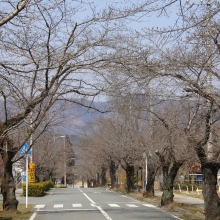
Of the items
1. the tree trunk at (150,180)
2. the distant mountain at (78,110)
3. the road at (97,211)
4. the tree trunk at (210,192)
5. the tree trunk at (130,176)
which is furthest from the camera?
the tree trunk at (130,176)

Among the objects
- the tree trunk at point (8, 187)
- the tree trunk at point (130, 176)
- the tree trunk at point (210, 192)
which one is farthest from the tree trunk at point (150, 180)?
the tree trunk at point (210, 192)

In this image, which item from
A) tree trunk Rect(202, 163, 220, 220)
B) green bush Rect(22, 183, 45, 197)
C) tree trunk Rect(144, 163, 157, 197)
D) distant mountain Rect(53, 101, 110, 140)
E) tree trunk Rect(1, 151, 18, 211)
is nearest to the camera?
tree trunk Rect(202, 163, 220, 220)

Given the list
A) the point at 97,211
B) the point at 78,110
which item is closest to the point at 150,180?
the point at 97,211

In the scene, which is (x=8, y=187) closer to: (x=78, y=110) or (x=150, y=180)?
(x=78, y=110)

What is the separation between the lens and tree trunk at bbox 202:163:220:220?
55.0ft

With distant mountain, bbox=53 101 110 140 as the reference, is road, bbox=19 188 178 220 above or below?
below

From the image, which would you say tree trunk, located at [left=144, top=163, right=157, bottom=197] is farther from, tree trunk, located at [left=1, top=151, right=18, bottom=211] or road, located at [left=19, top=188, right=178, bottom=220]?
tree trunk, located at [left=1, top=151, right=18, bottom=211]

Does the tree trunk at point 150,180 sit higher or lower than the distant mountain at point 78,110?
lower

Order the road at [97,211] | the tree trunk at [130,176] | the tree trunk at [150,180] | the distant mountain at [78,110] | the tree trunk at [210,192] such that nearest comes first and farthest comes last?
the tree trunk at [210,192] < the distant mountain at [78,110] < the road at [97,211] < the tree trunk at [150,180] < the tree trunk at [130,176]

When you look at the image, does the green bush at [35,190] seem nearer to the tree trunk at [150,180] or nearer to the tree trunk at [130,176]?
the tree trunk at [130,176]

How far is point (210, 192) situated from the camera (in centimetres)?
1700

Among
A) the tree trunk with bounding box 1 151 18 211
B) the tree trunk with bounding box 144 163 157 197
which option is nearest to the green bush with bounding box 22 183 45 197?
the tree trunk with bounding box 144 163 157 197

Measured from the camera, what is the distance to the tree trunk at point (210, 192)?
659 inches

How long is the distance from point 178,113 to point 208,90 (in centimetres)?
421
